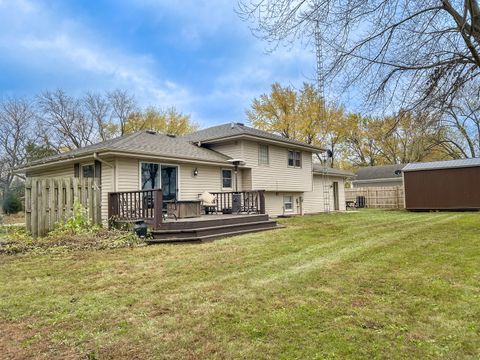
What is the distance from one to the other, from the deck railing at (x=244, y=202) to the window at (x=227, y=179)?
2.14 ft

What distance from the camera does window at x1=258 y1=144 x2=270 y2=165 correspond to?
15586 mm

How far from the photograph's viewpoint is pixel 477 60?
6.31 meters

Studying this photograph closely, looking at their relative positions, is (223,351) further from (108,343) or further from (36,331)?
(36,331)

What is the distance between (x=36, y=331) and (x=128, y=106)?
31754mm

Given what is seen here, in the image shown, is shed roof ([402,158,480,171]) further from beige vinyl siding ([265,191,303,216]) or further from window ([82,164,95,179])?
window ([82,164,95,179])

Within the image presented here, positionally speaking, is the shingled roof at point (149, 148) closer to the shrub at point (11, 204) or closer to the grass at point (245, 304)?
the grass at point (245, 304)

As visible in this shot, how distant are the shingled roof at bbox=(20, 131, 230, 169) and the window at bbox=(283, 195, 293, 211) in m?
4.47

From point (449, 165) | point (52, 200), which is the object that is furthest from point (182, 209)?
point (449, 165)

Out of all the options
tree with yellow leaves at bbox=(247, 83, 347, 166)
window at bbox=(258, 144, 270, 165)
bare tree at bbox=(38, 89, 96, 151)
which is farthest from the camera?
tree with yellow leaves at bbox=(247, 83, 347, 166)

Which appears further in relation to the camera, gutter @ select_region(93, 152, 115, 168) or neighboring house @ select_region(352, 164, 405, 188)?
neighboring house @ select_region(352, 164, 405, 188)

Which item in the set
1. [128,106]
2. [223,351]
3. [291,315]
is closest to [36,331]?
[223,351]

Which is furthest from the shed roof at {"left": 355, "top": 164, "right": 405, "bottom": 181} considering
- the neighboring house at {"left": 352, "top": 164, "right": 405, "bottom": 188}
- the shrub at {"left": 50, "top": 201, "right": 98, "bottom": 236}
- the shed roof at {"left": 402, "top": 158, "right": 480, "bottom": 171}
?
the shrub at {"left": 50, "top": 201, "right": 98, "bottom": 236}

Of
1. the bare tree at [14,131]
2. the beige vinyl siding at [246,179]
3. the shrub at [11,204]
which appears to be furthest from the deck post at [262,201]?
the bare tree at [14,131]

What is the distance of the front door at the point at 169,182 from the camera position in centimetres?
1217
